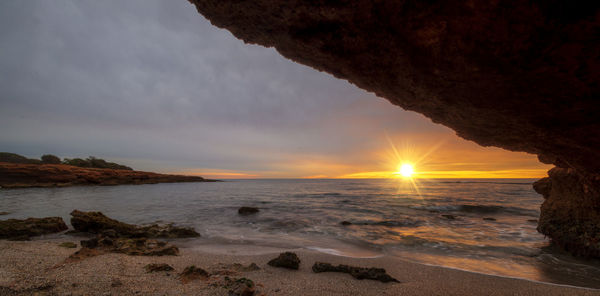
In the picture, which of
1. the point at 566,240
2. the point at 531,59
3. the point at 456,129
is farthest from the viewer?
the point at 566,240

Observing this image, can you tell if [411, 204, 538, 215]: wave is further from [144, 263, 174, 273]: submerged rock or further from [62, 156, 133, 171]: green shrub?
[62, 156, 133, 171]: green shrub

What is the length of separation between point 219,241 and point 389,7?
746cm

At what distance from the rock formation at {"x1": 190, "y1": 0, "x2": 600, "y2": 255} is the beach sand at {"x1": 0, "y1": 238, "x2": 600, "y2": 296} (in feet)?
9.25

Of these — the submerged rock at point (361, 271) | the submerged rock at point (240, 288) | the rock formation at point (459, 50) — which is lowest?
the submerged rock at point (361, 271)

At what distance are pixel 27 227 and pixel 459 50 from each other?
1117 centimetres

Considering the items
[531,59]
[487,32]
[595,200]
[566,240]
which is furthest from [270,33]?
[566,240]

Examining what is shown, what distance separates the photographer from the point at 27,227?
6.25 m

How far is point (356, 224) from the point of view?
1023cm

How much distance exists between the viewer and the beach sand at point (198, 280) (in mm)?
2914

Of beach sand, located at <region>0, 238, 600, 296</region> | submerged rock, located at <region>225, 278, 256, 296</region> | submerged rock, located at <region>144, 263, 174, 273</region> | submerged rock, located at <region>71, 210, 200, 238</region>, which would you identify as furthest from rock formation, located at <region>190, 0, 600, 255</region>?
submerged rock, located at <region>71, 210, 200, 238</region>

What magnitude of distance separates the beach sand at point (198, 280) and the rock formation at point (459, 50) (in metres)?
2.82

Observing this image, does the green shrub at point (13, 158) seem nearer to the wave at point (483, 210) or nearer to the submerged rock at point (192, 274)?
the submerged rock at point (192, 274)

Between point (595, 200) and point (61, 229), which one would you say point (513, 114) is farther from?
point (61, 229)

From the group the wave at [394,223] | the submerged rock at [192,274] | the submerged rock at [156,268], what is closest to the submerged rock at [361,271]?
the submerged rock at [192,274]
